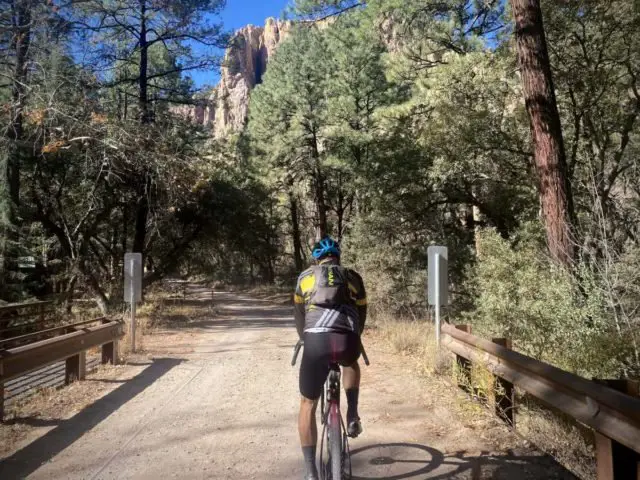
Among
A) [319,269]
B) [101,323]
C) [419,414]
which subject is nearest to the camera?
[319,269]

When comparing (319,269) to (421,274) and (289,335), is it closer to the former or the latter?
(289,335)

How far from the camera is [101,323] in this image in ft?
30.7

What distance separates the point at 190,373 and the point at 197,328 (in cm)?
689

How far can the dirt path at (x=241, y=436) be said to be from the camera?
15.0ft

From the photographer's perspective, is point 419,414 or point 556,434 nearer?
point 556,434

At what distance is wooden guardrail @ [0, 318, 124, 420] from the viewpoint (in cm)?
589

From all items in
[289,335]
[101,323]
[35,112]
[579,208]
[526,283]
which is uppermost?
[35,112]

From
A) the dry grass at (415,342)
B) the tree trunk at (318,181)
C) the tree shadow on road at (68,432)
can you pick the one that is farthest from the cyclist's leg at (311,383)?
the tree trunk at (318,181)

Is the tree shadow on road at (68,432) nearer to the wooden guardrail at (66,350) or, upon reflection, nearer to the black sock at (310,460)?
the wooden guardrail at (66,350)

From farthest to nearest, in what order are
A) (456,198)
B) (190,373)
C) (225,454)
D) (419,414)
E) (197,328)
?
1. (456,198)
2. (197,328)
3. (190,373)
4. (419,414)
5. (225,454)

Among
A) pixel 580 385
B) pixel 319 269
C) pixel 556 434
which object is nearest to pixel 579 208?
pixel 556 434

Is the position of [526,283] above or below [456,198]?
below

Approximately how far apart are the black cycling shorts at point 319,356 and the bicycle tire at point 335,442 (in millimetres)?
171

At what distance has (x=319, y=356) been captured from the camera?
378 cm
